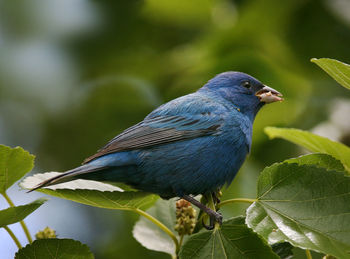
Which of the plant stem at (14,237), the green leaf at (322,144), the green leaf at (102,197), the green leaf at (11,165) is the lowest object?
the plant stem at (14,237)

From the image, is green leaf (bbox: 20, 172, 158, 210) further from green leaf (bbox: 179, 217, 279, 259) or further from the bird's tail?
green leaf (bbox: 179, 217, 279, 259)

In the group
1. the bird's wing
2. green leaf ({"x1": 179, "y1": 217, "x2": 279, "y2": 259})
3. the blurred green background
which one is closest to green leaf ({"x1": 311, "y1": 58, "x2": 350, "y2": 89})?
green leaf ({"x1": 179, "y1": 217, "x2": 279, "y2": 259})

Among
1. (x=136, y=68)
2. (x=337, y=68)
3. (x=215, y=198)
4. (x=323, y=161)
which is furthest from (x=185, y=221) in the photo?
(x=136, y=68)

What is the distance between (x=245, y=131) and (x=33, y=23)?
3.96 metres

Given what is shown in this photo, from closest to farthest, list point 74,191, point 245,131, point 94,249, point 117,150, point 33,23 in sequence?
1. point 74,191
2. point 117,150
3. point 245,131
4. point 94,249
5. point 33,23

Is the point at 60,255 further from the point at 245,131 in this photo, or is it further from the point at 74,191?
the point at 245,131

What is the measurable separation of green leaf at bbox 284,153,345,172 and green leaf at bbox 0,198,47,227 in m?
1.39

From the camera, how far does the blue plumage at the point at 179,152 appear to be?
3.31 metres

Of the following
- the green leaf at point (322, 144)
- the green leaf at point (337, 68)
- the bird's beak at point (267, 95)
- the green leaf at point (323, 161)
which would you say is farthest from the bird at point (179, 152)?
the green leaf at point (337, 68)

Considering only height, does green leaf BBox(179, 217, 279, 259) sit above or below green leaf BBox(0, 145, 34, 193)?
below

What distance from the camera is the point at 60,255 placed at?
A: 2.51m

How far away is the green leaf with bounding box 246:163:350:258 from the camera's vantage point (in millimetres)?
2416

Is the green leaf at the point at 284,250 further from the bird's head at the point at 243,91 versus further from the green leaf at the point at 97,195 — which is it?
the bird's head at the point at 243,91

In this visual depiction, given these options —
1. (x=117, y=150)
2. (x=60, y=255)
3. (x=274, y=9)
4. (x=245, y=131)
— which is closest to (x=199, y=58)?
(x=274, y=9)
